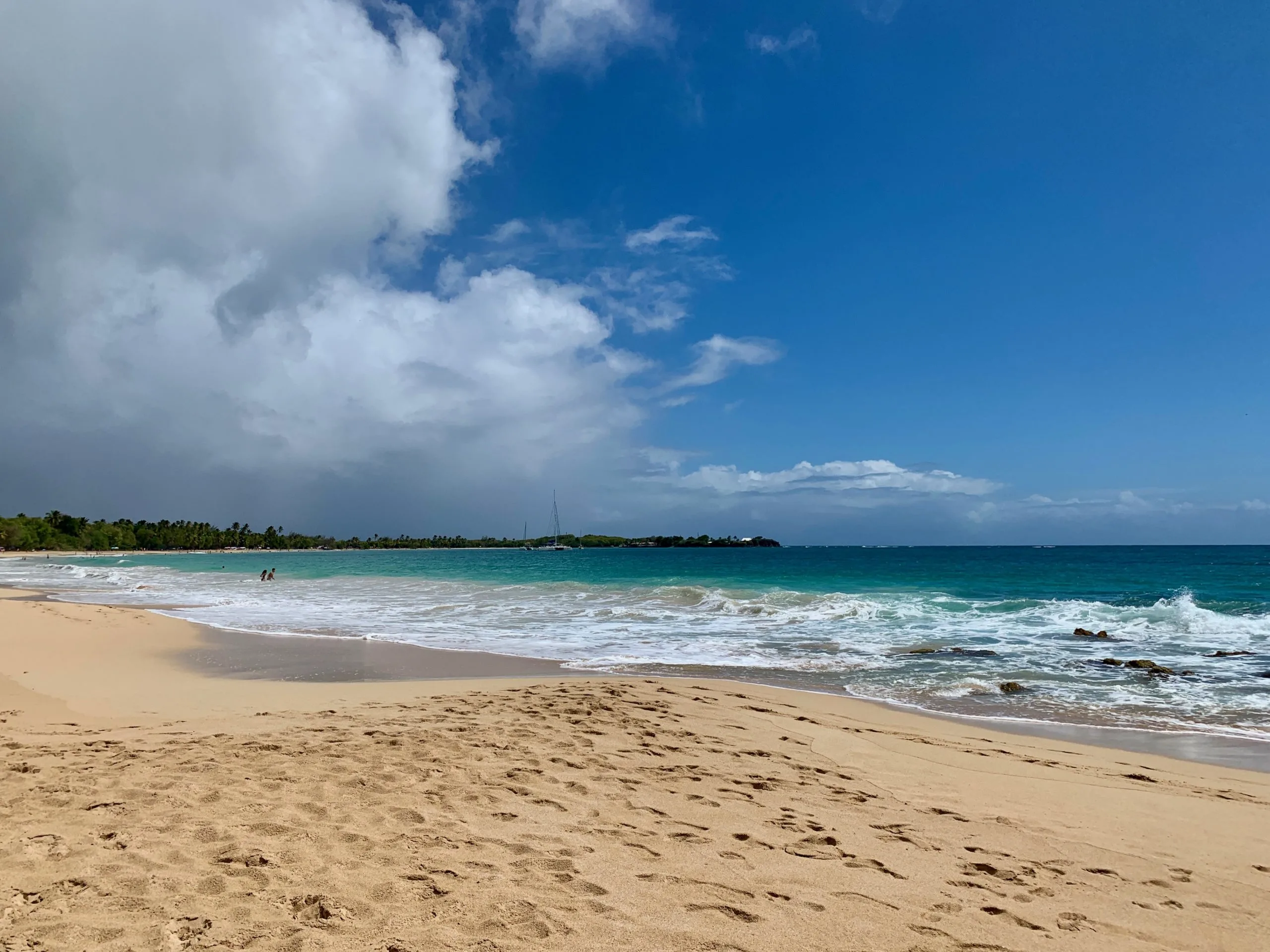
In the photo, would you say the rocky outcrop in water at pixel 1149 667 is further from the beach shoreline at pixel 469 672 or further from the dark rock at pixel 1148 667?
the beach shoreline at pixel 469 672

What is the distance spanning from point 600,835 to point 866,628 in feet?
55.4

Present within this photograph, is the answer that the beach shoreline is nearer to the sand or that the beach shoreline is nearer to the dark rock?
the sand

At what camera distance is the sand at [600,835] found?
11.2 feet

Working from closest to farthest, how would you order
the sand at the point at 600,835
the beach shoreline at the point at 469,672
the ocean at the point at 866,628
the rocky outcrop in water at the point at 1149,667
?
the sand at the point at 600,835
the beach shoreline at the point at 469,672
the ocean at the point at 866,628
the rocky outcrop in water at the point at 1149,667

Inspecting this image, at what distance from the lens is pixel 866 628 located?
19.8 m

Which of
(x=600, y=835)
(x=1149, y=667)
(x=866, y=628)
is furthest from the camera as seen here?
(x=866, y=628)

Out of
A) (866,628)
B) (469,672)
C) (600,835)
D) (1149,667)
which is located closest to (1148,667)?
(1149,667)

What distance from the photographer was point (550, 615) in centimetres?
2300

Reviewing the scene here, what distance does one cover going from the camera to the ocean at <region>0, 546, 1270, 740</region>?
11.0 meters

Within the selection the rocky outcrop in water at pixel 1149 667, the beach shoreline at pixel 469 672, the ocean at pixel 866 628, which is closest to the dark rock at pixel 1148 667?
the rocky outcrop in water at pixel 1149 667

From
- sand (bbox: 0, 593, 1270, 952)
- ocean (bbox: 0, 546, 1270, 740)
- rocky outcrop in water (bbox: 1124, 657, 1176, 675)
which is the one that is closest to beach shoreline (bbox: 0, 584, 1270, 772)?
ocean (bbox: 0, 546, 1270, 740)

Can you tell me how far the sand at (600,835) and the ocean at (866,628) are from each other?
365cm

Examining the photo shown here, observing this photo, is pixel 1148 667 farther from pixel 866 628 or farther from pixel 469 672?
pixel 469 672

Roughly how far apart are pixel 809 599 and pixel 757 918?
25809 millimetres
